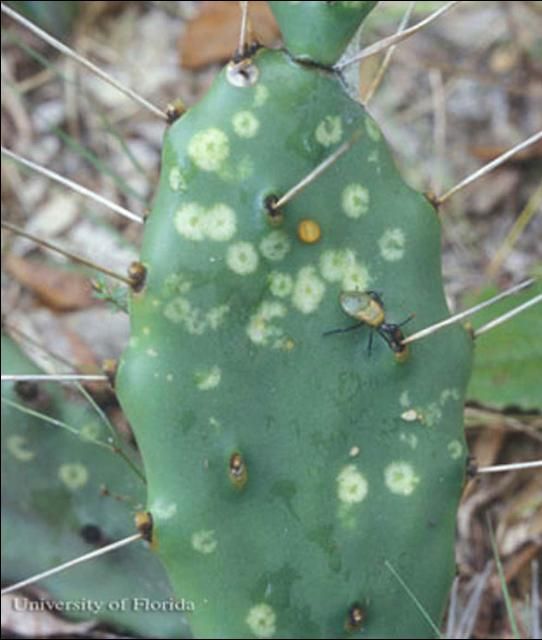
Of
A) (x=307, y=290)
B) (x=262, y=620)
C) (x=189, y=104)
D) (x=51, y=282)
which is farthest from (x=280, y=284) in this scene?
(x=189, y=104)

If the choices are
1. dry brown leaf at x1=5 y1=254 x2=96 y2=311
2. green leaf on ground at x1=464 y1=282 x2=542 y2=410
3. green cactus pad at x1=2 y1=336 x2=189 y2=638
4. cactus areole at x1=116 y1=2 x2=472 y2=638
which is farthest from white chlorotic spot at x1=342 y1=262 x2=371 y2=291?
dry brown leaf at x1=5 y1=254 x2=96 y2=311

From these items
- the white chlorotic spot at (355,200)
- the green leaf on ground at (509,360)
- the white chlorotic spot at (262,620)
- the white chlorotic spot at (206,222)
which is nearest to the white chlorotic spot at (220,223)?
the white chlorotic spot at (206,222)

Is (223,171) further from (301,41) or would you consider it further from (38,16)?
(38,16)

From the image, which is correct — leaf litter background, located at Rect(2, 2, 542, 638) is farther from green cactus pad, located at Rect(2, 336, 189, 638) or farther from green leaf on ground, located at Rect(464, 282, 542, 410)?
green cactus pad, located at Rect(2, 336, 189, 638)

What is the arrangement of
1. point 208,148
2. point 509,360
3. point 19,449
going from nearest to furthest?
point 208,148 → point 19,449 → point 509,360

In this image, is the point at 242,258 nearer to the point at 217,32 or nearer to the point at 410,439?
the point at 410,439

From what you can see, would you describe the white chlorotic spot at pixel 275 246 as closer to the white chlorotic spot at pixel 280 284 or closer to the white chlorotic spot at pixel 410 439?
the white chlorotic spot at pixel 280 284
